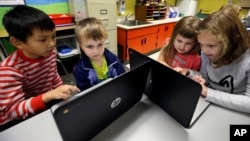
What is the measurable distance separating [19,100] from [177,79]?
71 cm

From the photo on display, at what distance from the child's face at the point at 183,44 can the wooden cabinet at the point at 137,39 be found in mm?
1623

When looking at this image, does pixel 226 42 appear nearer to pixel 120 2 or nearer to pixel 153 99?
pixel 153 99

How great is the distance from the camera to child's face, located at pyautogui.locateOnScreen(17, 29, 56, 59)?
0.78 metres

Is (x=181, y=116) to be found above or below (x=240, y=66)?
below

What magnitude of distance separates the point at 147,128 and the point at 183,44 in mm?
676

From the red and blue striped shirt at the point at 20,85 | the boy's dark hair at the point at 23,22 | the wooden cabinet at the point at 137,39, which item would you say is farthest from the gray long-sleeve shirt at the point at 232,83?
the wooden cabinet at the point at 137,39

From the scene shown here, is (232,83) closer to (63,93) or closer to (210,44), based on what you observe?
(210,44)

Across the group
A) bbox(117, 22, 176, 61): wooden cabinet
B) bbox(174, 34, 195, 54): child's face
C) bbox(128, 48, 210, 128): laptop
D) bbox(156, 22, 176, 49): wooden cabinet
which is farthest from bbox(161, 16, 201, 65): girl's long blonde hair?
bbox(156, 22, 176, 49): wooden cabinet

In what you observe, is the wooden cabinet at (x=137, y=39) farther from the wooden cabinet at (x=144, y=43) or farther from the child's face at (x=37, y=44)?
the child's face at (x=37, y=44)

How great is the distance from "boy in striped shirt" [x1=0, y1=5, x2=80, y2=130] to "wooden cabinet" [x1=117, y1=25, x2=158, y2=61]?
1813mm

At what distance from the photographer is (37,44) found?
787mm

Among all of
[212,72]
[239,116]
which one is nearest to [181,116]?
[239,116]

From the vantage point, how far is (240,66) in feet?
2.34

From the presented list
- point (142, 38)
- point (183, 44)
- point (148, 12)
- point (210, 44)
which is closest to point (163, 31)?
point (148, 12)
